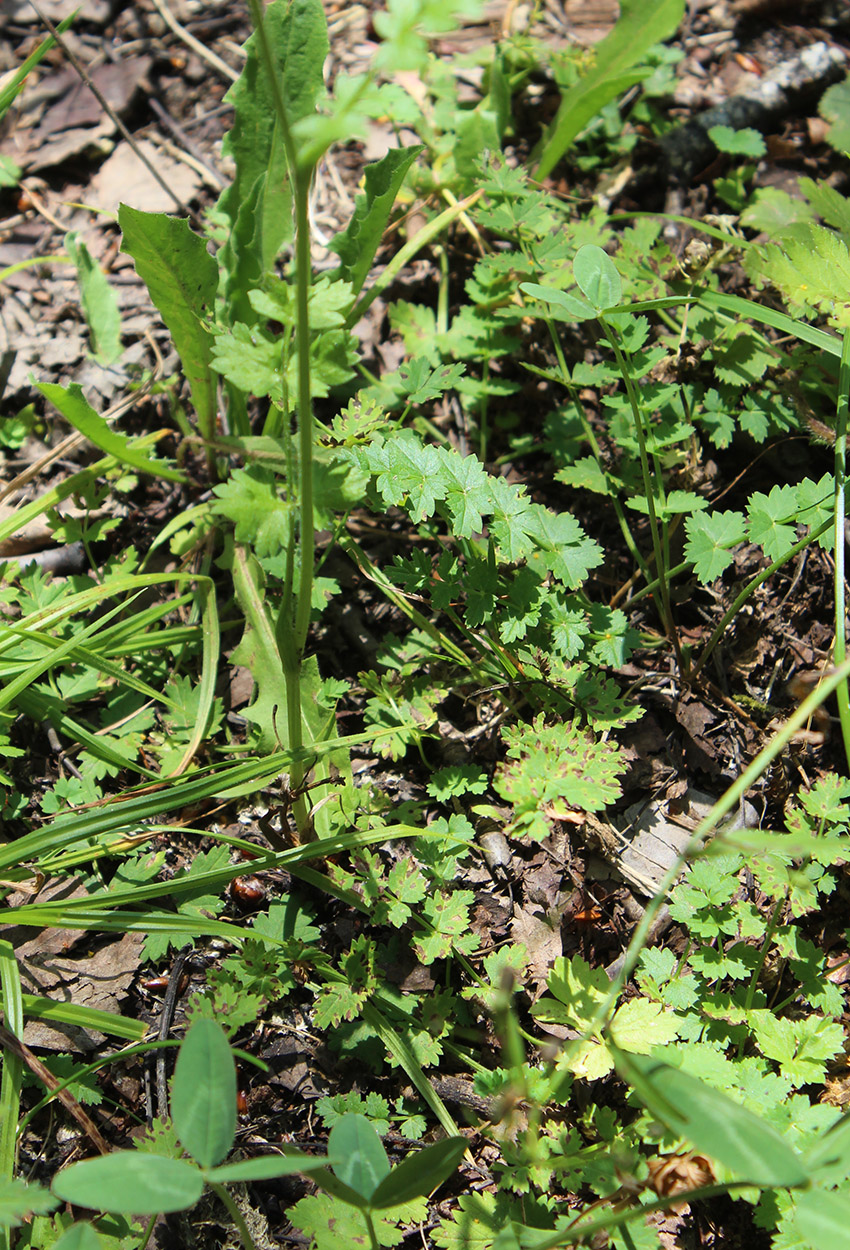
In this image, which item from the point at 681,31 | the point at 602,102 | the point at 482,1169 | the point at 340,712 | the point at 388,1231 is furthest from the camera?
the point at 681,31

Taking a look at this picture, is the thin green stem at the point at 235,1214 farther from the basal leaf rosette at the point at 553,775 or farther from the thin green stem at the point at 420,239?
the thin green stem at the point at 420,239

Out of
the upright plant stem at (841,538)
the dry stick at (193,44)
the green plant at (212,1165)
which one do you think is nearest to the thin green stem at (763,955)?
the upright plant stem at (841,538)

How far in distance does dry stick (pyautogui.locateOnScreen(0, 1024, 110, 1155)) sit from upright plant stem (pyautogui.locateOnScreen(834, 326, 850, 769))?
1759 mm

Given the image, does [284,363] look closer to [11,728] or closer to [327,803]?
[327,803]

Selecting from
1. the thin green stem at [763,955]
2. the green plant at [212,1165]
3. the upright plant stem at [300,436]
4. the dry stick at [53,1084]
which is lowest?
the thin green stem at [763,955]

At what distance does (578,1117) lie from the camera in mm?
1736

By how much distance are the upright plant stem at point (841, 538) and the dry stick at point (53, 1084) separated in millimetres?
1759

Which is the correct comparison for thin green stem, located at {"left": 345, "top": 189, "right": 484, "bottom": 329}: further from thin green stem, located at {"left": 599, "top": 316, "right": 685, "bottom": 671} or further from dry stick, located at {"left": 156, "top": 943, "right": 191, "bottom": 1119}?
dry stick, located at {"left": 156, "top": 943, "right": 191, "bottom": 1119}

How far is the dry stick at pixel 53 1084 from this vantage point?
63.6 inches

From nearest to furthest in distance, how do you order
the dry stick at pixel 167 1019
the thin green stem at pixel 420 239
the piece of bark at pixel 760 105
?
the dry stick at pixel 167 1019 < the thin green stem at pixel 420 239 < the piece of bark at pixel 760 105

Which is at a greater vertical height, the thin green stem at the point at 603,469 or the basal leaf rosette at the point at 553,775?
the thin green stem at the point at 603,469

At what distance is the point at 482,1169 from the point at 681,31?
154 inches

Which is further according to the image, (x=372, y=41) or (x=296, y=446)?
(x=372, y=41)

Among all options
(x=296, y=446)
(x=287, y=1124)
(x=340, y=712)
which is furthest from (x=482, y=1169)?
(x=296, y=446)
